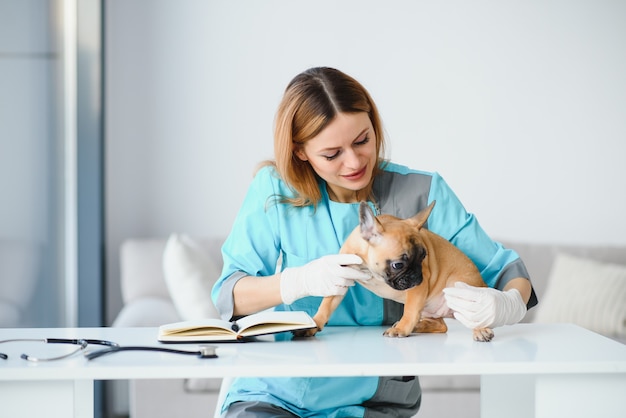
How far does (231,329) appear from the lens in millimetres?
1476

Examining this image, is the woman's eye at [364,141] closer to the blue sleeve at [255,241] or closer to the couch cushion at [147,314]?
the blue sleeve at [255,241]

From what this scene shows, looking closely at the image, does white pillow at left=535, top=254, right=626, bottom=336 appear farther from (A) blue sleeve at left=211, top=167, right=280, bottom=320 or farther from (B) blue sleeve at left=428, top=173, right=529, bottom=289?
(A) blue sleeve at left=211, top=167, right=280, bottom=320

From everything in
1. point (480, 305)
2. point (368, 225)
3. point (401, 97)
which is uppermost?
point (401, 97)

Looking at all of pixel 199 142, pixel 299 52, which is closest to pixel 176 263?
pixel 199 142

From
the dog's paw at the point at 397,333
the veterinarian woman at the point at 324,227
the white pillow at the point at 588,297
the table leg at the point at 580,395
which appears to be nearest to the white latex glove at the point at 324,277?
the veterinarian woman at the point at 324,227

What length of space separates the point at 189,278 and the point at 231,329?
153 centimetres

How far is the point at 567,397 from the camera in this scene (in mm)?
1284

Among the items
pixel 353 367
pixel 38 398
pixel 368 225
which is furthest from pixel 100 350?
pixel 368 225

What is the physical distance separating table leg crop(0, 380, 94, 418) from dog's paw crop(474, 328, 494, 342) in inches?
29.3

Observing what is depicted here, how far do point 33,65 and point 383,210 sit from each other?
1714mm

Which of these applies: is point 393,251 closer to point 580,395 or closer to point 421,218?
point 421,218

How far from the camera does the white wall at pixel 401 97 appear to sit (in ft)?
12.0

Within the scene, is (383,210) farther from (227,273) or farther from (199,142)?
(199,142)

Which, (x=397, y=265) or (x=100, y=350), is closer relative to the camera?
(x=100, y=350)
